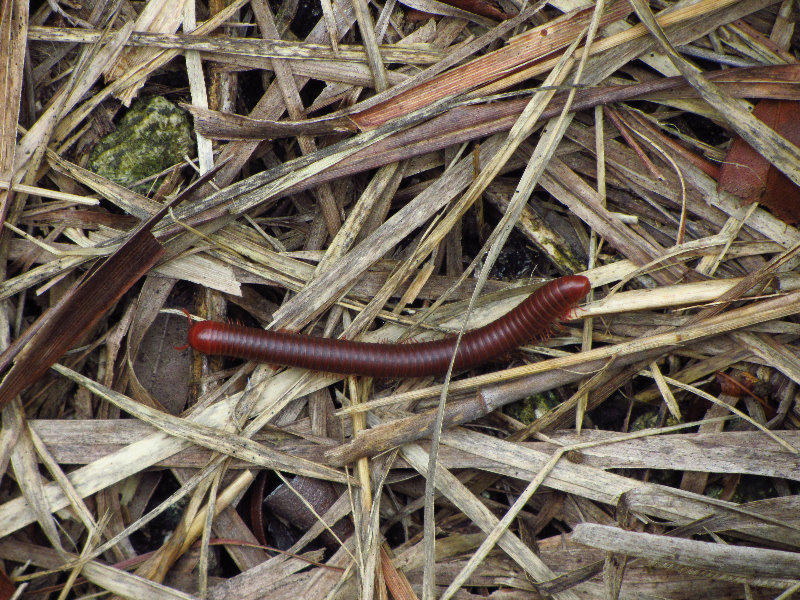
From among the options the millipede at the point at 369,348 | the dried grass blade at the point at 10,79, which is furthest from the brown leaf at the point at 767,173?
the dried grass blade at the point at 10,79

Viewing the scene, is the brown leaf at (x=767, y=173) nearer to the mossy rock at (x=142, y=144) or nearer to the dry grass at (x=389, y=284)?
the dry grass at (x=389, y=284)

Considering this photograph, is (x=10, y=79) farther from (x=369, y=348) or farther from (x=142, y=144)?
(x=369, y=348)

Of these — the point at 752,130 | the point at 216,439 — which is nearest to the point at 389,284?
the point at 216,439

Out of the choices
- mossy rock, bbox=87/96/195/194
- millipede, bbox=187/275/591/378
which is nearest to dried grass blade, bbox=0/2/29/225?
mossy rock, bbox=87/96/195/194

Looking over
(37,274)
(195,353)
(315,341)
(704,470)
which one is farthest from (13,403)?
(704,470)

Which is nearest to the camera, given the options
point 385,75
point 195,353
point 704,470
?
point 704,470

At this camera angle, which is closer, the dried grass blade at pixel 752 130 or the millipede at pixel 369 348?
the dried grass blade at pixel 752 130

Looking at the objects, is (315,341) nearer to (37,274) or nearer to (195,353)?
(195,353)

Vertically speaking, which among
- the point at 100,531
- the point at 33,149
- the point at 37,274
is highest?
the point at 33,149
